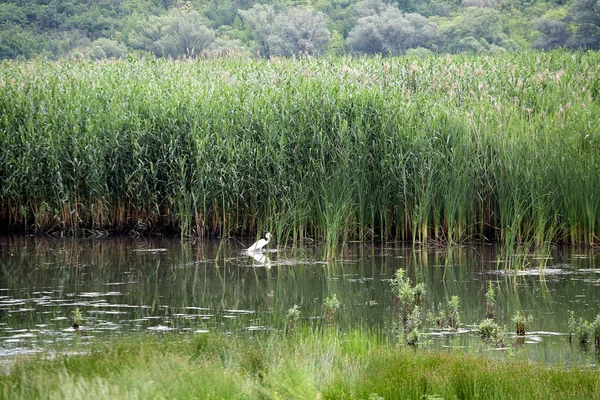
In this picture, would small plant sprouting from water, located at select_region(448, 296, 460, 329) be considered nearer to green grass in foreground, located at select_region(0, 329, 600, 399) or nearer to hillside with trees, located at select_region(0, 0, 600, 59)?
green grass in foreground, located at select_region(0, 329, 600, 399)

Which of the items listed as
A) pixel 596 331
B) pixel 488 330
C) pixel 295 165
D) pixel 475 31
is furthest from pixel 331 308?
pixel 475 31

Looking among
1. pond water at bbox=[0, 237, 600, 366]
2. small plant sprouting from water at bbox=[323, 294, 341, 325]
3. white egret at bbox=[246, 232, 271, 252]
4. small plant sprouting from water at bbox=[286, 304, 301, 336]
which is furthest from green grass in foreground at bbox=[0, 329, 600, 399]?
white egret at bbox=[246, 232, 271, 252]

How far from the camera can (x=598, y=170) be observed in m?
12.6

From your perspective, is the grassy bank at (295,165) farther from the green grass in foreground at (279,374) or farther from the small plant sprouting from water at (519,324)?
the green grass in foreground at (279,374)

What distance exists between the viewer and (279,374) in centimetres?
545

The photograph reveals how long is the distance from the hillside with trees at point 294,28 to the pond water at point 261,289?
35.8 metres

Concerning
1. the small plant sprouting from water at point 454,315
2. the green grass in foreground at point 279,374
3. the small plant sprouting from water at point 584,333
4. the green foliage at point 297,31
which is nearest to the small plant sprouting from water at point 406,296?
the small plant sprouting from water at point 454,315

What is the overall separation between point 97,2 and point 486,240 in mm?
44495

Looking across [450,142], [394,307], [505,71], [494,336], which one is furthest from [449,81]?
[494,336]

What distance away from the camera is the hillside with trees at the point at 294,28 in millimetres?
47031

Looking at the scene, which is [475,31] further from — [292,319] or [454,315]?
[292,319]

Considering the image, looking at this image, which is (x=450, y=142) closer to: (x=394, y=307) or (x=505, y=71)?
(x=394, y=307)

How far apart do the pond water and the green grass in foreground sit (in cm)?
98

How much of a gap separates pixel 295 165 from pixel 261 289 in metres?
4.03
